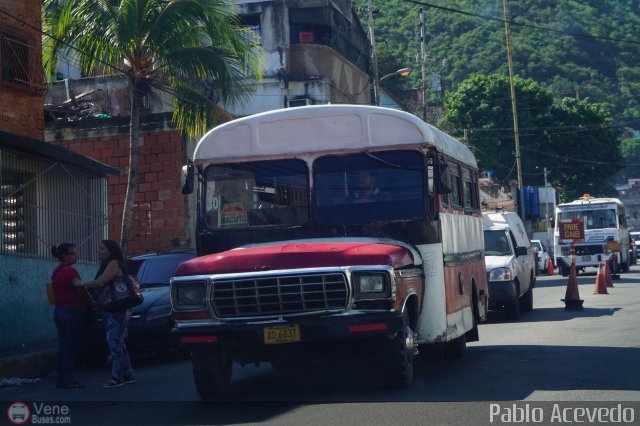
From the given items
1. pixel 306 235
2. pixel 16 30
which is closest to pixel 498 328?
pixel 306 235

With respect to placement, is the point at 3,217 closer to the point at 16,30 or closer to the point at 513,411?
the point at 16,30

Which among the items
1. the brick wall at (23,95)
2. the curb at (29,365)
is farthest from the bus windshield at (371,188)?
the brick wall at (23,95)

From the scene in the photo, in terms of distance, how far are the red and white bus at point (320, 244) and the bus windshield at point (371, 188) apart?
0.01 meters

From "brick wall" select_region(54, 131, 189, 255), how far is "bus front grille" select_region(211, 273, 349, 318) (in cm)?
1566

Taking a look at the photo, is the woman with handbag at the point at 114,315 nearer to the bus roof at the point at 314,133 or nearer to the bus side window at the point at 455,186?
the bus roof at the point at 314,133

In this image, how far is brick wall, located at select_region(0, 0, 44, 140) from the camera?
1836 cm

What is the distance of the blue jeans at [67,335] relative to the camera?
39.0ft

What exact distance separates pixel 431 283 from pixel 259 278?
2082mm

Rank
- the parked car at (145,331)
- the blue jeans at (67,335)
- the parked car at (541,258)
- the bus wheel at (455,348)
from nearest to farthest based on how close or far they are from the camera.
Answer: the blue jeans at (67,335) < the bus wheel at (455,348) < the parked car at (145,331) < the parked car at (541,258)

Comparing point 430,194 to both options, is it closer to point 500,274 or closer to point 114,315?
point 114,315

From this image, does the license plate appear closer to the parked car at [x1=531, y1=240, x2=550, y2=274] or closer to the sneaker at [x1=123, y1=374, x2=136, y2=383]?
the sneaker at [x1=123, y1=374, x2=136, y2=383]

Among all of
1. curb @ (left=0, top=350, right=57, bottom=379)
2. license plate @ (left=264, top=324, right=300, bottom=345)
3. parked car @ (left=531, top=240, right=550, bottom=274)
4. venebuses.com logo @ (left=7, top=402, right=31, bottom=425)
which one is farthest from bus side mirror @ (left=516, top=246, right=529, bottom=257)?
parked car @ (left=531, top=240, right=550, bottom=274)

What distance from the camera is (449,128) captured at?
61719mm

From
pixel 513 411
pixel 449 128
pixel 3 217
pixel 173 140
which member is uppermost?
pixel 449 128
